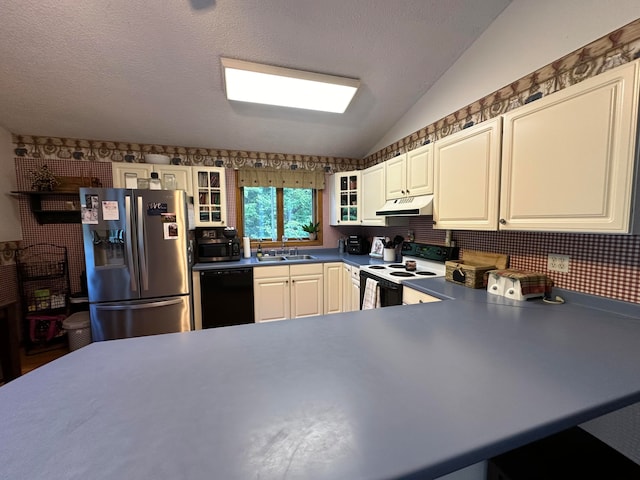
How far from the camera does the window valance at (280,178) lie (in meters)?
3.46

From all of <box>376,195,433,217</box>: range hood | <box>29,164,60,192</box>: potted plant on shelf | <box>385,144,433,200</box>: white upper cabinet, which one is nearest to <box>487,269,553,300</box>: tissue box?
<box>376,195,433,217</box>: range hood

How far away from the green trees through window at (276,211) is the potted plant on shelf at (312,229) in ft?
0.24

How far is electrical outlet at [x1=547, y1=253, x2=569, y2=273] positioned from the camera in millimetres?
1547

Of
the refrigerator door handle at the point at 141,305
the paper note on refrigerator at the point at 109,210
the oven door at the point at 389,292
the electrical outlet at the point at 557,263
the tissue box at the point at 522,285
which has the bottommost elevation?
the refrigerator door handle at the point at 141,305

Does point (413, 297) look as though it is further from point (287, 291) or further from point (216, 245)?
point (216, 245)

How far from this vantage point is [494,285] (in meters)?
1.68

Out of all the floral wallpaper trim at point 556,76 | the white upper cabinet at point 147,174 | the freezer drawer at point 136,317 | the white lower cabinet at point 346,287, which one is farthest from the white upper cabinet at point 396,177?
the freezer drawer at point 136,317

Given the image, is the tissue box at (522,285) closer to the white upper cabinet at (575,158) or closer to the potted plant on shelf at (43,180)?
the white upper cabinet at (575,158)

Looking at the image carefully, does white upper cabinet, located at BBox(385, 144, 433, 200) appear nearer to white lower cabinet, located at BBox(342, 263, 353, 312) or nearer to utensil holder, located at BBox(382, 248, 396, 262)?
utensil holder, located at BBox(382, 248, 396, 262)

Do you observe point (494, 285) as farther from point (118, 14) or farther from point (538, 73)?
point (118, 14)

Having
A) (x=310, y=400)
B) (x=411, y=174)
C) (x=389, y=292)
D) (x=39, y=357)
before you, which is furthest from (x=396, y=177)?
(x=39, y=357)

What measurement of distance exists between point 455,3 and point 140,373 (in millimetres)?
2649

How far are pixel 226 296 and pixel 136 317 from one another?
0.82 metres

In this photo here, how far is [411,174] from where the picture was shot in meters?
2.42
